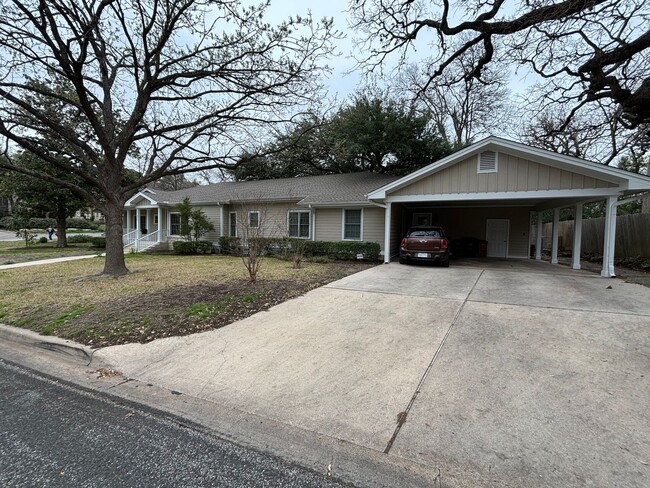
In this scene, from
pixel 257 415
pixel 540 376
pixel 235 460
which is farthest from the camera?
pixel 540 376

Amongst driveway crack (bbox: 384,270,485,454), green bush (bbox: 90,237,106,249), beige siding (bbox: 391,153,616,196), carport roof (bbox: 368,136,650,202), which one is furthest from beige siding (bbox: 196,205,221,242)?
driveway crack (bbox: 384,270,485,454)

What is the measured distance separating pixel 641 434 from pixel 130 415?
4120 mm

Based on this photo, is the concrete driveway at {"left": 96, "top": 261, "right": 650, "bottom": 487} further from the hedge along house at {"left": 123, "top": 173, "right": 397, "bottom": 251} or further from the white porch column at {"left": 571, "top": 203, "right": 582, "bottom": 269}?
the hedge along house at {"left": 123, "top": 173, "right": 397, "bottom": 251}

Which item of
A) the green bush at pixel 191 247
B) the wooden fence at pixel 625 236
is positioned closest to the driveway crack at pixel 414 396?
the wooden fence at pixel 625 236

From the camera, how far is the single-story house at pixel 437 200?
9.32 meters

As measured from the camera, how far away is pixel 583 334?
169 inches

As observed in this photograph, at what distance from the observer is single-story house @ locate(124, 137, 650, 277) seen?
9.32 metres

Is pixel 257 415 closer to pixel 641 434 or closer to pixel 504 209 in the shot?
pixel 641 434

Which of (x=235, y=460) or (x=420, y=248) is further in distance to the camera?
(x=420, y=248)

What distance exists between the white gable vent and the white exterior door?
6353 mm

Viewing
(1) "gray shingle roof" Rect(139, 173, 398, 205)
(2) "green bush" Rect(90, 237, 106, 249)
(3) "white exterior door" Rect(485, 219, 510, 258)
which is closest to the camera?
(1) "gray shingle roof" Rect(139, 173, 398, 205)

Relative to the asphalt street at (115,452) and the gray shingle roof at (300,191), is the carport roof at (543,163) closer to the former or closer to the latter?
the gray shingle roof at (300,191)

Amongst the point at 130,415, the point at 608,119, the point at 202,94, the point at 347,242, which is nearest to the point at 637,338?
the point at 130,415

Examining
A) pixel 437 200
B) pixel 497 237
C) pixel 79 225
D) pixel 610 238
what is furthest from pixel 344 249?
pixel 79 225
